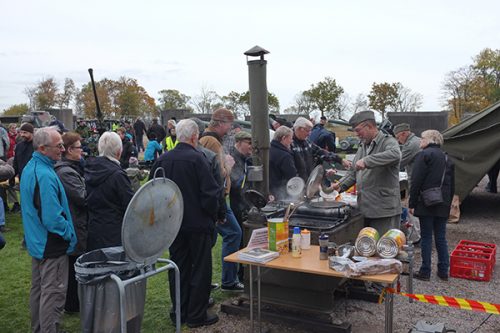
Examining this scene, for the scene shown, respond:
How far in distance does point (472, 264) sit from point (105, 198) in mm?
4092

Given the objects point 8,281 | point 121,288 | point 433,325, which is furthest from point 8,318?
point 433,325

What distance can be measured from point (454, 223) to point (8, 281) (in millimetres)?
6955

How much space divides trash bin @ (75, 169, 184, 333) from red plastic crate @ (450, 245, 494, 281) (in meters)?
3.73

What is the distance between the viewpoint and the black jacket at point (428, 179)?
5039mm

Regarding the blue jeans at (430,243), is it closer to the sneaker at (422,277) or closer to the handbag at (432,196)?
the sneaker at (422,277)

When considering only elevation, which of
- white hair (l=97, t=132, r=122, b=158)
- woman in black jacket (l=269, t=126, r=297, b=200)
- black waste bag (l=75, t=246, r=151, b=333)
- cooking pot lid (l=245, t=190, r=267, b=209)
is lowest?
black waste bag (l=75, t=246, r=151, b=333)

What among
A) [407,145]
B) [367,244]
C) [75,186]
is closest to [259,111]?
[75,186]

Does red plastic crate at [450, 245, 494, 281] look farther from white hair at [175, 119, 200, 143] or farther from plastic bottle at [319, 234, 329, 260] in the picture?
white hair at [175, 119, 200, 143]

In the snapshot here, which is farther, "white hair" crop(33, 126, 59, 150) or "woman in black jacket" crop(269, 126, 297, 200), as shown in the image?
"woman in black jacket" crop(269, 126, 297, 200)

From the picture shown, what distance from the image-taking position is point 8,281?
511 centimetres

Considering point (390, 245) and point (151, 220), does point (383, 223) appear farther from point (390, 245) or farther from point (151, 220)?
point (151, 220)

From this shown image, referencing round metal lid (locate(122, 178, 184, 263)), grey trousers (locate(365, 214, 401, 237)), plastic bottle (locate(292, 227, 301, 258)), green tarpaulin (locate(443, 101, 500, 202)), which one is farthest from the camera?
green tarpaulin (locate(443, 101, 500, 202))

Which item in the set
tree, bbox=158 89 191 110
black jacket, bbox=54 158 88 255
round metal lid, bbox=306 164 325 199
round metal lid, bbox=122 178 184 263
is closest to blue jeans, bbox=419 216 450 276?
round metal lid, bbox=306 164 325 199

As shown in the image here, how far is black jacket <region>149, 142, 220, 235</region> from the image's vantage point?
371 centimetres
